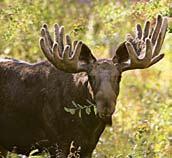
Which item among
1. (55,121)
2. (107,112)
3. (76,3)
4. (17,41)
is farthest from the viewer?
(76,3)

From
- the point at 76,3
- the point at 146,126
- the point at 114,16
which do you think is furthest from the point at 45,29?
the point at 76,3

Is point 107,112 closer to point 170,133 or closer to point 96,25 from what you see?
point 170,133

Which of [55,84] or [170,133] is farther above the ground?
[55,84]

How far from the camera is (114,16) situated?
48.9 ft

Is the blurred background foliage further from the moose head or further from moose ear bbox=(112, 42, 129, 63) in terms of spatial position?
moose ear bbox=(112, 42, 129, 63)

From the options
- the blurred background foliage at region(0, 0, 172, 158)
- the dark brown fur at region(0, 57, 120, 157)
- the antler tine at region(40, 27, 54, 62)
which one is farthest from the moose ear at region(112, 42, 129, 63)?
the blurred background foliage at region(0, 0, 172, 158)

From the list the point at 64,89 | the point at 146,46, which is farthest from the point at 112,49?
the point at 146,46

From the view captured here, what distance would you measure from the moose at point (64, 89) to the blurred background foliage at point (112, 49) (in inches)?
43.6

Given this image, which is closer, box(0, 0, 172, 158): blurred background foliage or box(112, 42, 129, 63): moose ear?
Answer: box(112, 42, 129, 63): moose ear

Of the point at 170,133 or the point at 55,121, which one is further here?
the point at 170,133

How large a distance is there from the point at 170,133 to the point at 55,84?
252 cm

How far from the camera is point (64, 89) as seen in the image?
1161 cm

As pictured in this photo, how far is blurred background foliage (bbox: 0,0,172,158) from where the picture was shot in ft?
43.7

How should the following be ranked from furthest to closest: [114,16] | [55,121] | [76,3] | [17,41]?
[76,3] → [17,41] → [114,16] → [55,121]
